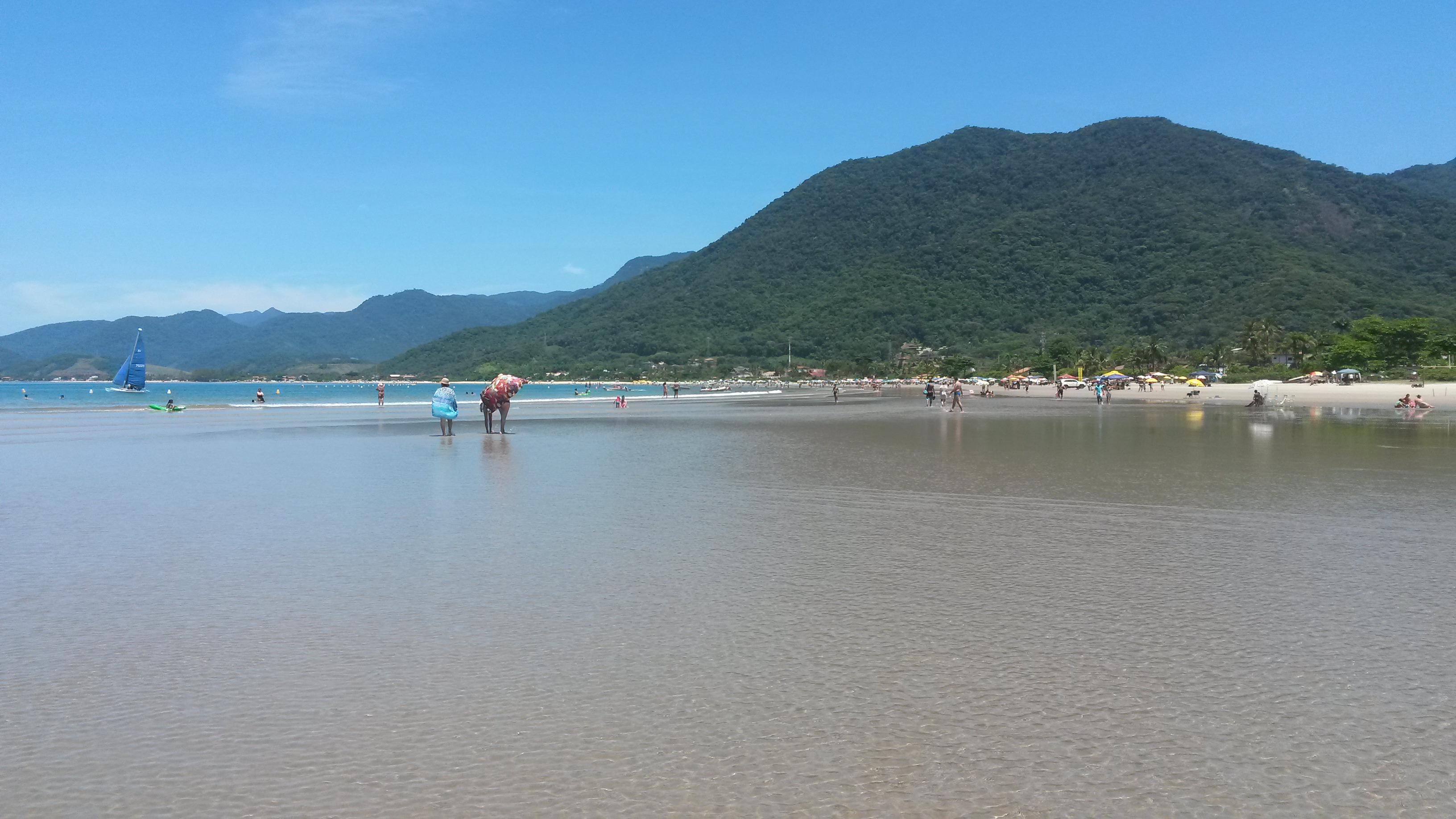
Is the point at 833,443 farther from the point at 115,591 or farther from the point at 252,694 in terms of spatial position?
the point at 252,694

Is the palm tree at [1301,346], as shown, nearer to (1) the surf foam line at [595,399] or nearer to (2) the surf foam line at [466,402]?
(1) the surf foam line at [595,399]

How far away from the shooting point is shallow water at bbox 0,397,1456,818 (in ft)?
12.9

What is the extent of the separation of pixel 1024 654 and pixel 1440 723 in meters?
1.97

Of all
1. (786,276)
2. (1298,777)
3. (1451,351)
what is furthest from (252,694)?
(786,276)

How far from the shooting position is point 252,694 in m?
5.06

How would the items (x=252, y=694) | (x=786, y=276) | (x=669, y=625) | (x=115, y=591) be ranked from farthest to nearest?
(x=786, y=276), (x=115, y=591), (x=669, y=625), (x=252, y=694)

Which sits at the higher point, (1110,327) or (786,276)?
(786,276)

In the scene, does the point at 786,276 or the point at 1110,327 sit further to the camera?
the point at 786,276

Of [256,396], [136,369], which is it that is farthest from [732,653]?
[136,369]

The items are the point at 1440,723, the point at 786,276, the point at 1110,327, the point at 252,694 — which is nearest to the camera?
the point at 1440,723

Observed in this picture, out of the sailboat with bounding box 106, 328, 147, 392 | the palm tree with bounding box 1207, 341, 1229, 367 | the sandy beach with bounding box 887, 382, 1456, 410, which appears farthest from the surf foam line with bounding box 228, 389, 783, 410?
the palm tree with bounding box 1207, 341, 1229, 367

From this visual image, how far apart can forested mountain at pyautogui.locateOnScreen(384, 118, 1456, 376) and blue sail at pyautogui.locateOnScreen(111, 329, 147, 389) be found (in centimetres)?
10909

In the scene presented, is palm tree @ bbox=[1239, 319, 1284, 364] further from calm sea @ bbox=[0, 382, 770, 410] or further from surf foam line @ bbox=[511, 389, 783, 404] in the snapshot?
calm sea @ bbox=[0, 382, 770, 410]

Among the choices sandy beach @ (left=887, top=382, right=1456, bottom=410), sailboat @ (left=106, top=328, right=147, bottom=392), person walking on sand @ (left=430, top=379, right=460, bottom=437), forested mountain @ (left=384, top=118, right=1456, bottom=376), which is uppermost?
forested mountain @ (left=384, top=118, right=1456, bottom=376)
